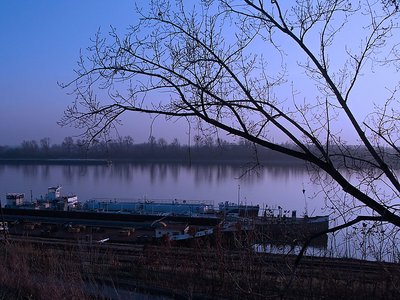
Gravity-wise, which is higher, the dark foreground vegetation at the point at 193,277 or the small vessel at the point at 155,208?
the dark foreground vegetation at the point at 193,277

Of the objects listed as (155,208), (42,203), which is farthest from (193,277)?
(42,203)

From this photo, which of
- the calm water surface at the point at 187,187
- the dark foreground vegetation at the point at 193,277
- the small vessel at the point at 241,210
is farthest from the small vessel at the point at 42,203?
the dark foreground vegetation at the point at 193,277

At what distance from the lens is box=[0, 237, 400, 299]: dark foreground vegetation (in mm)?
7969

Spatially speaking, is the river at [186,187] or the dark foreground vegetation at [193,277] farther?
the river at [186,187]

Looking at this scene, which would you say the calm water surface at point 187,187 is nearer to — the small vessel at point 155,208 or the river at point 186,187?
the river at point 186,187

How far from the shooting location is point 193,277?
416 inches

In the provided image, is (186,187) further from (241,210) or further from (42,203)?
(241,210)

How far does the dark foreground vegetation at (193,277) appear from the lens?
797cm

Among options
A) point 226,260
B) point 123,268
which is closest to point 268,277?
point 226,260

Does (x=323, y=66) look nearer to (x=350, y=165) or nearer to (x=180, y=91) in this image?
(x=350, y=165)

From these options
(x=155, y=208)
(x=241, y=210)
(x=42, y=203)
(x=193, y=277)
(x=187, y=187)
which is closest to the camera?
(x=193, y=277)

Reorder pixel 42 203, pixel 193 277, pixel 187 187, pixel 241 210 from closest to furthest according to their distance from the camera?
pixel 193 277 < pixel 241 210 < pixel 42 203 < pixel 187 187

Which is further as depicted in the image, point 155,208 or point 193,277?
point 155,208

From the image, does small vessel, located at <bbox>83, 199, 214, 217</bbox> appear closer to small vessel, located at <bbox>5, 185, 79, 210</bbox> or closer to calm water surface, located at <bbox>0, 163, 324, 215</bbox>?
small vessel, located at <bbox>5, 185, 79, 210</bbox>
